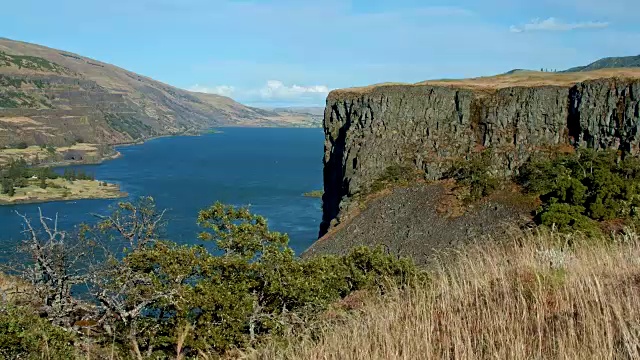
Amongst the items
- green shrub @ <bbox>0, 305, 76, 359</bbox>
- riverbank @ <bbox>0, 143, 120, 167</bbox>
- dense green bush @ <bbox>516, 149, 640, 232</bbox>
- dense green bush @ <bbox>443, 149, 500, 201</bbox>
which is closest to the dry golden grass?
green shrub @ <bbox>0, 305, 76, 359</bbox>

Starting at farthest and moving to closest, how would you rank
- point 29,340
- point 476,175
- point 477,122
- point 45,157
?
point 45,157
point 477,122
point 476,175
point 29,340

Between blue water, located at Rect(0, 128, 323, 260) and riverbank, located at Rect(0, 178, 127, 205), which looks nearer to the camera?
blue water, located at Rect(0, 128, 323, 260)

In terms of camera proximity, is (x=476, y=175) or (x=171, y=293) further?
(x=476, y=175)

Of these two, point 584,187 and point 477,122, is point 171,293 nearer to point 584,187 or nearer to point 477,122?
point 584,187

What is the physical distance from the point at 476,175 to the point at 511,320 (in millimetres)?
48083

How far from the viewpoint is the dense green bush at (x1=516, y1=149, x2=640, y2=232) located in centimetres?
3853

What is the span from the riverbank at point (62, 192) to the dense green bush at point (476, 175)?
84780 mm

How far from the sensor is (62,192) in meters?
125

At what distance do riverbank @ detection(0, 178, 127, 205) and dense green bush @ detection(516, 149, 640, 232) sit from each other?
9327 cm

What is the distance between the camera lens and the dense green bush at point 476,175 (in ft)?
161

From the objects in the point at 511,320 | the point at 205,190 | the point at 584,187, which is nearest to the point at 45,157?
the point at 205,190

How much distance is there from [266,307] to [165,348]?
10.6ft

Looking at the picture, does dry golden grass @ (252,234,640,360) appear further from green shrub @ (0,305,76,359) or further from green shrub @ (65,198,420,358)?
green shrub @ (0,305,76,359)

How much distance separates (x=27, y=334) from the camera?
29.8 feet
